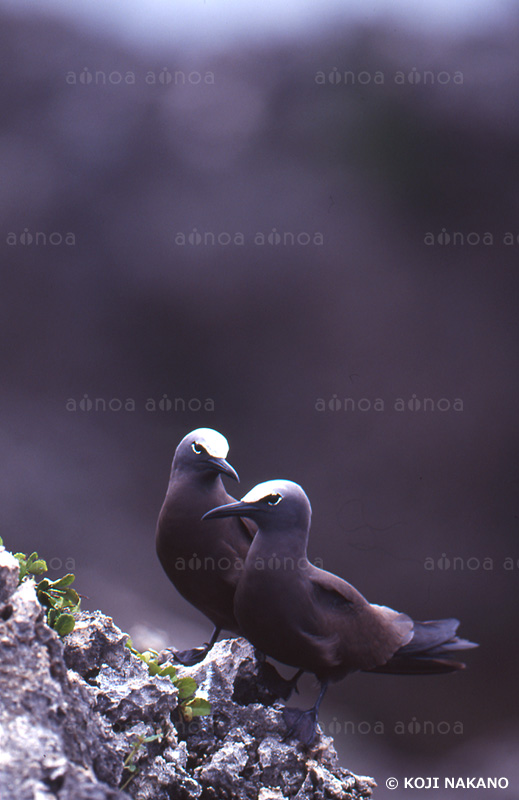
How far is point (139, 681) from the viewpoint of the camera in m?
1.79

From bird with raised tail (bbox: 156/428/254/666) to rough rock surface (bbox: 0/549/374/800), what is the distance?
0.23 meters

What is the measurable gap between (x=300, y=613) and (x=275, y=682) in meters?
0.34

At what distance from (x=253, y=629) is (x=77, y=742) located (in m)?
0.62

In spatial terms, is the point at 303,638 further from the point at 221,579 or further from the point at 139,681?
the point at 139,681

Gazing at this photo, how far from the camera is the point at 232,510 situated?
1.74 metres

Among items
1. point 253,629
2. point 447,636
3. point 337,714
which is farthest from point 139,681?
point 337,714

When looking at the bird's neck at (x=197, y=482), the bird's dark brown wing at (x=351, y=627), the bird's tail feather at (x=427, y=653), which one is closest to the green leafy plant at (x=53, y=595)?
the bird's neck at (x=197, y=482)

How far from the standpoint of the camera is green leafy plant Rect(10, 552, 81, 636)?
1.69 m

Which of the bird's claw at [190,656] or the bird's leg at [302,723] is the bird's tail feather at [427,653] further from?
the bird's claw at [190,656]

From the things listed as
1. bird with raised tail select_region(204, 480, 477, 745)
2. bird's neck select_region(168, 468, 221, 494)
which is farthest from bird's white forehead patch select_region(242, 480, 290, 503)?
bird's neck select_region(168, 468, 221, 494)

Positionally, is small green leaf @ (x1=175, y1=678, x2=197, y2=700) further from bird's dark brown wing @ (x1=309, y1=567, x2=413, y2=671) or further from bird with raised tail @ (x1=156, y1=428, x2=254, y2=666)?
bird's dark brown wing @ (x1=309, y1=567, x2=413, y2=671)

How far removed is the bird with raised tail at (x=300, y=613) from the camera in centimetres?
178

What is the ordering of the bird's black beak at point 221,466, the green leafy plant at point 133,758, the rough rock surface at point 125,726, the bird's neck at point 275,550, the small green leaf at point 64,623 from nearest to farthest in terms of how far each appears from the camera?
the rough rock surface at point 125,726
the green leafy plant at point 133,758
the small green leaf at point 64,623
the bird's neck at point 275,550
the bird's black beak at point 221,466

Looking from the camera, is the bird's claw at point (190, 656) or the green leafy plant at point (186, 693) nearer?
the green leafy plant at point (186, 693)
